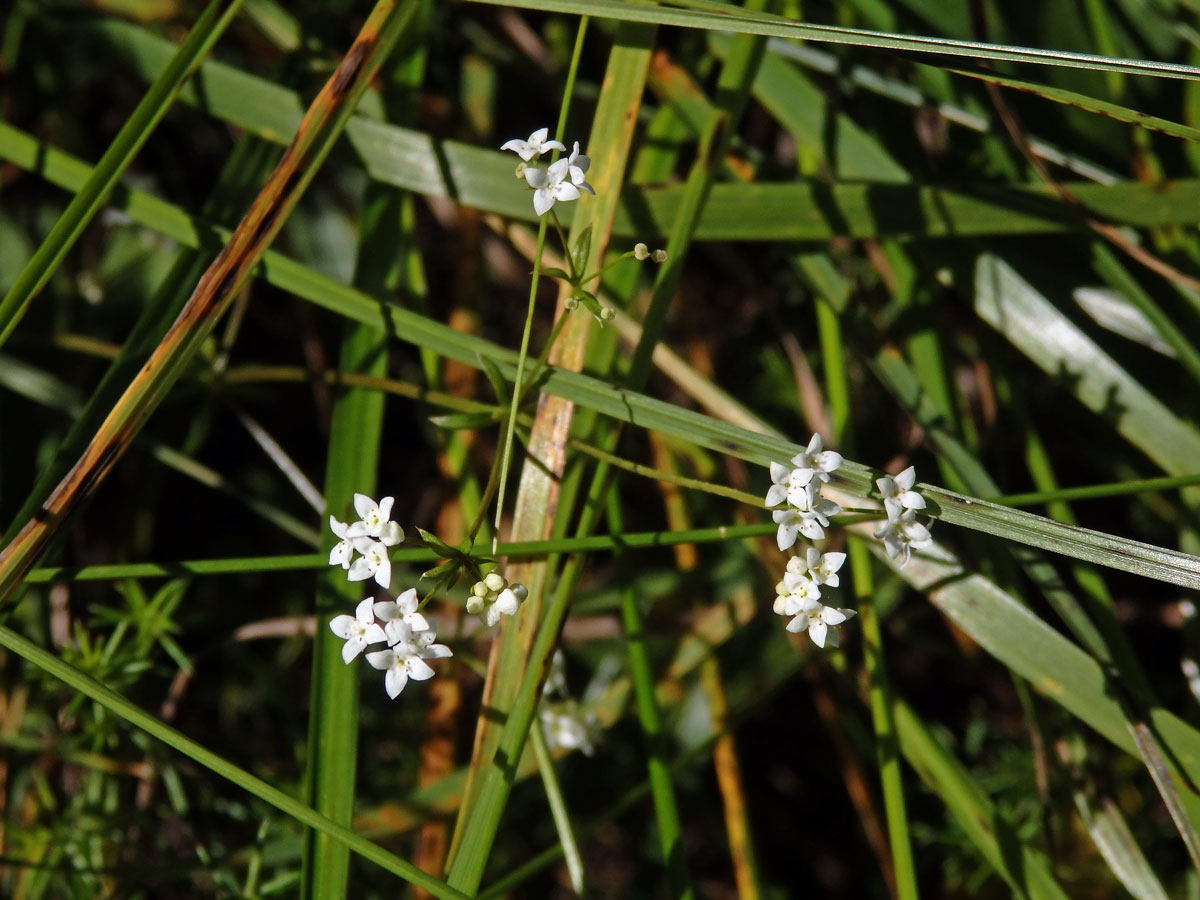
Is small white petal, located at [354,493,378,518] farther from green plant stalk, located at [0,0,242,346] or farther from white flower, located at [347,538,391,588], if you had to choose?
green plant stalk, located at [0,0,242,346]

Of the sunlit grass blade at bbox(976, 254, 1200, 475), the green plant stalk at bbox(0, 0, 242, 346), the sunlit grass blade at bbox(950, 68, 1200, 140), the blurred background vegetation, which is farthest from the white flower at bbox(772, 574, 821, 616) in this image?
the green plant stalk at bbox(0, 0, 242, 346)

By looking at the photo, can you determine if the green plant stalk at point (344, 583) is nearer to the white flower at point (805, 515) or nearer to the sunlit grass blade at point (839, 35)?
the sunlit grass blade at point (839, 35)

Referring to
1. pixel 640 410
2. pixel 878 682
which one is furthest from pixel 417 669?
pixel 878 682

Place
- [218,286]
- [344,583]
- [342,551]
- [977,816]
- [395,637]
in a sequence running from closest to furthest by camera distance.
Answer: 1. [395,637]
2. [342,551]
3. [218,286]
4. [344,583]
5. [977,816]

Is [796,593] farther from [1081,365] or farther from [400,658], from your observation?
[1081,365]

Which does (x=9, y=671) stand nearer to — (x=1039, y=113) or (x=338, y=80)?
(x=338, y=80)

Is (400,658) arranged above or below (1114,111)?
below
